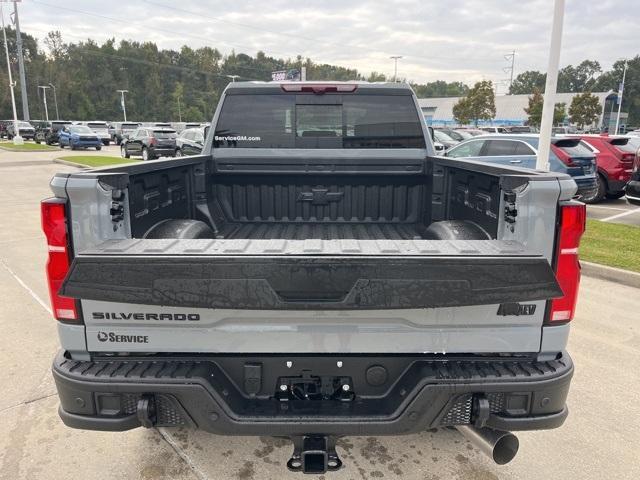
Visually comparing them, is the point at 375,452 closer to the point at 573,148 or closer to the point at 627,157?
the point at 573,148

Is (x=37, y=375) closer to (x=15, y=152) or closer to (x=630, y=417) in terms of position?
(x=630, y=417)

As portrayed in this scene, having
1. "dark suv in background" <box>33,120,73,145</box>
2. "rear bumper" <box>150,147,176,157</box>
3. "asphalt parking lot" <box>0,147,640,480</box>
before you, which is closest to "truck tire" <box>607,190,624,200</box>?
"asphalt parking lot" <box>0,147,640,480</box>

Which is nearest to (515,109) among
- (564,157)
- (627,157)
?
(627,157)

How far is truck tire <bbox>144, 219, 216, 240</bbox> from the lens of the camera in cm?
290

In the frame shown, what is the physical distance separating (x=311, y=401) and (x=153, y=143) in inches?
977

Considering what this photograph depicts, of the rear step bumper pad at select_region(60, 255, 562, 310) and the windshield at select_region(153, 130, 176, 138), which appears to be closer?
the rear step bumper pad at select_region(60, 255, 562, 310)

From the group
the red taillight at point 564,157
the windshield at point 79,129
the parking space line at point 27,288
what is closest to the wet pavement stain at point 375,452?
the parking space line at point 27,288

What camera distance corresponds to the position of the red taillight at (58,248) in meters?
2.15

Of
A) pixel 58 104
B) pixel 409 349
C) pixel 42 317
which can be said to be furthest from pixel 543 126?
pixel 58 104

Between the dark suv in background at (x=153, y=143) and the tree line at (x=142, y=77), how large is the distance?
6191 centimetres

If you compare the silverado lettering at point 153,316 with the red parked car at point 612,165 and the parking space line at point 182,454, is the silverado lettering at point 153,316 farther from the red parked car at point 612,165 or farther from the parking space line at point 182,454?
the red parked car at point 612,165

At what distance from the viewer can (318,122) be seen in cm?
437

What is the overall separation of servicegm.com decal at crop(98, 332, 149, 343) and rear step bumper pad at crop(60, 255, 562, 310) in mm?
315

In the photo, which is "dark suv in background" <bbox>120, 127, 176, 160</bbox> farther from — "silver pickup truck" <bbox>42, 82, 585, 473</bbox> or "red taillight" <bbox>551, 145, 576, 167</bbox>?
"silver pickup truck" <bbox>42, 82, 585, 473</bbox>
